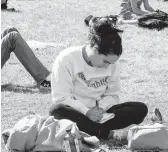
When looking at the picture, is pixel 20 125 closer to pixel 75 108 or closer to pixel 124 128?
pixel 75 108

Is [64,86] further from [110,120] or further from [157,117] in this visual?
[157,117]

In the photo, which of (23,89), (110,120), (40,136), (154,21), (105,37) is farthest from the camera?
(154,21)

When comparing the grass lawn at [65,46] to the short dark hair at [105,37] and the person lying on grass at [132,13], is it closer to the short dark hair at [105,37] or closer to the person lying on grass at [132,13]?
the person lying on grass at [132,13]

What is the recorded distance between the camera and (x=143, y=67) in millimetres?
7699

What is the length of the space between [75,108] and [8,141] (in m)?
0.70

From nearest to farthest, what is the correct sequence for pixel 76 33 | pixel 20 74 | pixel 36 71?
1. pixel 36 71
2. pixel 20 74
3. pixel 76 33

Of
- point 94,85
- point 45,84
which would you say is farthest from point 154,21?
point 94,85

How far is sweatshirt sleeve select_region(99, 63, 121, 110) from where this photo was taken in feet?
16.5

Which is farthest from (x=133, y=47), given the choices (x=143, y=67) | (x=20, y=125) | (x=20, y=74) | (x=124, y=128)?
(x=20, y=125)

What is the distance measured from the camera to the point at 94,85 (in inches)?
195

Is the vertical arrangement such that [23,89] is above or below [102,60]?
below

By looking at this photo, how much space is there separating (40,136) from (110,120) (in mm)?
796

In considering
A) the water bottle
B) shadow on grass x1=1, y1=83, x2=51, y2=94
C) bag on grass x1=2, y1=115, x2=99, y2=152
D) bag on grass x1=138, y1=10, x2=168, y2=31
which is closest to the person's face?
bag on grass x1=2, y1=115, x2=99, y2=152

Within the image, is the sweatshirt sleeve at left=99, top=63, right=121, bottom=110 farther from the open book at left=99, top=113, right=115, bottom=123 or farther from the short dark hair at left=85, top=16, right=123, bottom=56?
the short dark hair at left=85, top=16, right=123, bottom=56
